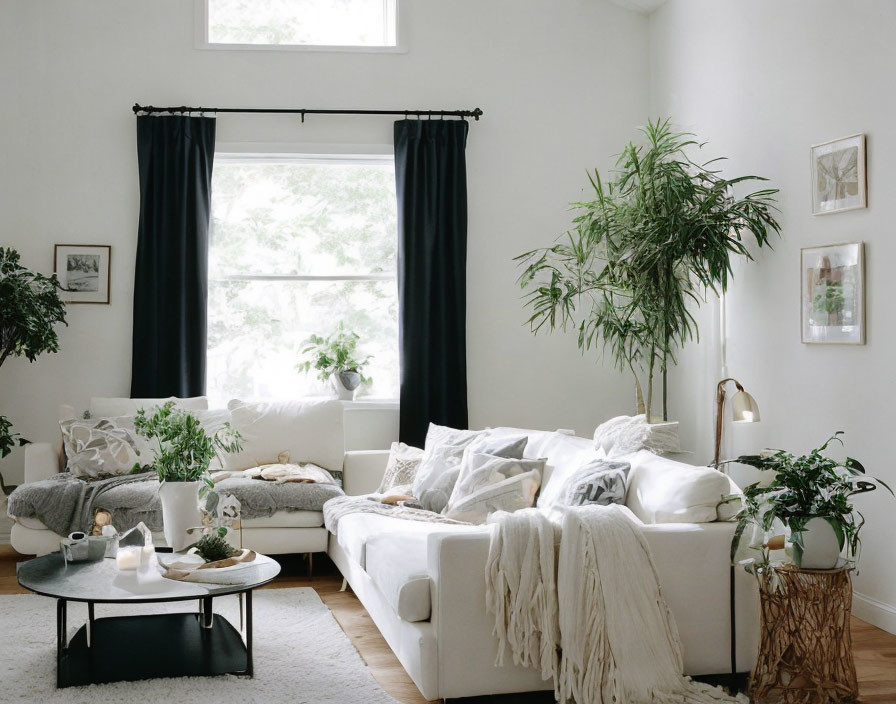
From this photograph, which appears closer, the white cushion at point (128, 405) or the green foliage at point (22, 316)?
the green foliage at point (22, 316)

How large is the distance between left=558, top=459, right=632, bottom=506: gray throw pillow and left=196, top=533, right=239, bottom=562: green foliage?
1.24 metres

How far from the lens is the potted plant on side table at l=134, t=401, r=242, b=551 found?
3533mm

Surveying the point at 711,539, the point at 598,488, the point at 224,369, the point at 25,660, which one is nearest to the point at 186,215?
the point at 224,369

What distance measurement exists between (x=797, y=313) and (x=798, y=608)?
1839 mm

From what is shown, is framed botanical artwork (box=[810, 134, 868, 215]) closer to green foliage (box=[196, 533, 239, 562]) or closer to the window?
Result: the window

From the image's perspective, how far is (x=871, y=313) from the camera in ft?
12.8

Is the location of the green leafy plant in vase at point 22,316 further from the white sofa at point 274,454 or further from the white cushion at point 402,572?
the white cushion at point 402,572

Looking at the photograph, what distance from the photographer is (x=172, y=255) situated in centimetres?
573

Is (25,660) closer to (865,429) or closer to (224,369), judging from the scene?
(224,369)

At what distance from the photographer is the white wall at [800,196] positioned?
3846 millimetres

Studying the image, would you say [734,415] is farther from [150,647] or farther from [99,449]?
[99,449]

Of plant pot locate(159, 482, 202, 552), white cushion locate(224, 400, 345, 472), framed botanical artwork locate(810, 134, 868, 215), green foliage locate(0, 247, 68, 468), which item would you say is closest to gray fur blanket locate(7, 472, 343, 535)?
white cushion locate(224, 400, 345, 472)

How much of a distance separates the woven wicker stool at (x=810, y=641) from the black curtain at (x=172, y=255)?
12.5 feet

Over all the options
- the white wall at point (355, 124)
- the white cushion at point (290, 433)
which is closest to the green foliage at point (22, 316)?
the white wall at point (355, 124)
